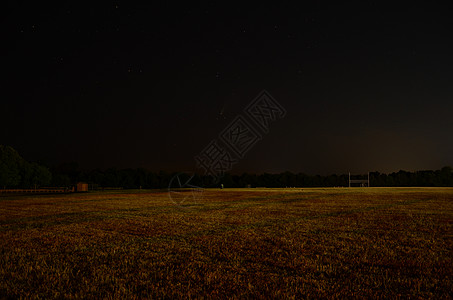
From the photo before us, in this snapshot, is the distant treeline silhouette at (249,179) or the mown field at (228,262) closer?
the mown field at (228,262)

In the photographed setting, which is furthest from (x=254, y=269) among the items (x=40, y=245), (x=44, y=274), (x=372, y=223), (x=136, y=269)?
(x=372, y=223)

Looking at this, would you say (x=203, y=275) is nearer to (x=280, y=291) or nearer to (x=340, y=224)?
(x=280, y=291)

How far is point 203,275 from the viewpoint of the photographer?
21.1ft

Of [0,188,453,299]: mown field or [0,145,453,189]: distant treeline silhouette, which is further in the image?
[0,145,453,189]: distant treeline silhouette

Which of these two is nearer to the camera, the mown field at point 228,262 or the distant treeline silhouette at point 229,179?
the mown field at point 228,262

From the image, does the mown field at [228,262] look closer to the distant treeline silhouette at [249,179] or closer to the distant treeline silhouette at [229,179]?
the distant treeline silhouette at [229,179]

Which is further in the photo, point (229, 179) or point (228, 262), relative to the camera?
point (229, 179)

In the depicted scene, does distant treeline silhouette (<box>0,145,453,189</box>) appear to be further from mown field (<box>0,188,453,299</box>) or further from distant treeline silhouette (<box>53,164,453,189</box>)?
mown field (<box>0,188,453,299</box>)

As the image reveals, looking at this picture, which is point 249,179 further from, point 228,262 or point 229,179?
point 228,262

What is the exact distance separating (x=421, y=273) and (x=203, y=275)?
4.56 meters

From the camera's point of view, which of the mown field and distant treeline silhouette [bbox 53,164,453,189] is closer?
the mown field

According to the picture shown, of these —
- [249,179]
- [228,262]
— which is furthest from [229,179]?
[228,262]

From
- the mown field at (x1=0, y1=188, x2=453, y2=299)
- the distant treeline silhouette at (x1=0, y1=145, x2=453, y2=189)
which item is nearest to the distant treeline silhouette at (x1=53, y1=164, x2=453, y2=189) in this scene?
the distant treeline silhouette at (x1=0, y1=145, x2=453, y2=189)

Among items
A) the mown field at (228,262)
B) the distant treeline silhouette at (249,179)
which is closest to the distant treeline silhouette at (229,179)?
the distant treeline silhouette at (249,179)
